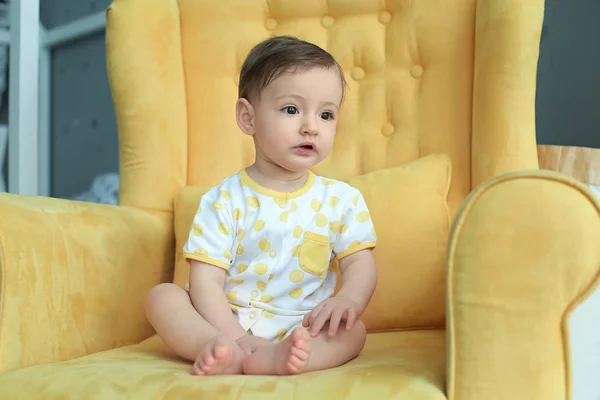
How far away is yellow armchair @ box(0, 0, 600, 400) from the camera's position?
2.47ft

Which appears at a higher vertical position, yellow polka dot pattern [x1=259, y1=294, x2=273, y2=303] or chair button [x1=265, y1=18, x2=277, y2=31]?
chair button [x1=265, y1=18, x2=277, y2=31]

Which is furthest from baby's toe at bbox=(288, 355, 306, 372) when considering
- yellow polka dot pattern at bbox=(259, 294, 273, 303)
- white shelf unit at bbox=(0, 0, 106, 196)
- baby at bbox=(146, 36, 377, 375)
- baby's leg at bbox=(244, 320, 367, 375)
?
white shelf unit at bbox=(0, 0, 106, 196)

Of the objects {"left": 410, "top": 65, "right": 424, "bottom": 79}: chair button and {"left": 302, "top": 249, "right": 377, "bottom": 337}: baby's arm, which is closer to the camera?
{"left": 302, "top": 249, "right": 377, "bottom": 337}: baby's arm

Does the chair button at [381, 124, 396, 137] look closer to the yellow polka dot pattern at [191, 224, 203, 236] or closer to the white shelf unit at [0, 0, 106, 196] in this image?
the yellow polka dot pattern at [191, 224, 203, 236]

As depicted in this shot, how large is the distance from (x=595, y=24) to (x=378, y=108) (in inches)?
27.7

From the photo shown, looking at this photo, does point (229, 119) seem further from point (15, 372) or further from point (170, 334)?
point (15, 372)

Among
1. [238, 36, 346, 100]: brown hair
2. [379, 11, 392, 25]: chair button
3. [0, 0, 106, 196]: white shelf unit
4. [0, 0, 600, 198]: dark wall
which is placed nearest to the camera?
[238, 36, 346, 100]: brown hair

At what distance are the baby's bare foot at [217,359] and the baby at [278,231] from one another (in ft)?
0.28

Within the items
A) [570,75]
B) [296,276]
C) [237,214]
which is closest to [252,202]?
[237,214]

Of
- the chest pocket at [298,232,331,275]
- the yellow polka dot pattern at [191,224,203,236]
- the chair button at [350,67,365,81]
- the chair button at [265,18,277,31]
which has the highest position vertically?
the chair button at [265,18,277,31]

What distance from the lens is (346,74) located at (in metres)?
1.52

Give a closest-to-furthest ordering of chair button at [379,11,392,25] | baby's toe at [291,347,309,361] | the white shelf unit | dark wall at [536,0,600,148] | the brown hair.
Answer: baby's toe at [291,347,309,361]
the brown hair
chair button at [379,11,392,25]
dark wall at [536,0,600,148]
the white shelf unit

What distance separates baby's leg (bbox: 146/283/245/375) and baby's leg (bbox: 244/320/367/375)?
0.04 meters

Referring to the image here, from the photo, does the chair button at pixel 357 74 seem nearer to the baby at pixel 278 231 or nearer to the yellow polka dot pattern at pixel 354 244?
the baby at pixel 278 231
